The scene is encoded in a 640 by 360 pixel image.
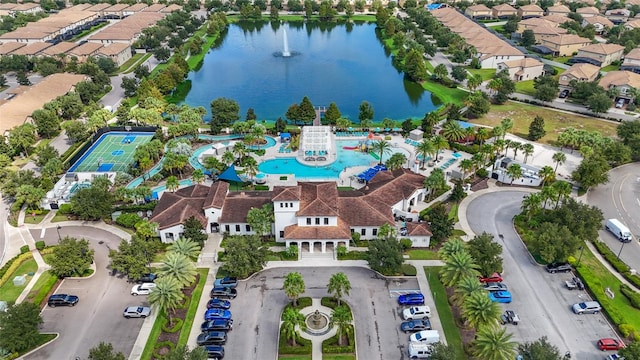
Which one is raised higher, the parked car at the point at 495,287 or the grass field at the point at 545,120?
the grass field at the point at 545,120

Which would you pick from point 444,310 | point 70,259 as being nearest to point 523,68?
point 444,310

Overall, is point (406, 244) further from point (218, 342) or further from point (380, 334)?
point (218, 342)

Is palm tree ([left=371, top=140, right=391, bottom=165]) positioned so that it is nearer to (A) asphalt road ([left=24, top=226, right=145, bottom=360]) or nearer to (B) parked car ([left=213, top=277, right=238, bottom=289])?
(B) parked car ([left=213, top=277, right=238, bottom=289])

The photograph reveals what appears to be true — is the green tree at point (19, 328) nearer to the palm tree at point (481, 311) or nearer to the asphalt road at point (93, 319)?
the asphalt road at point (93, 319)

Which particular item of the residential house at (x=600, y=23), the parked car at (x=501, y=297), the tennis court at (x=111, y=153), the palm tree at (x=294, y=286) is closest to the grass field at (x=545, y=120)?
the parked car at (x=501, y=297)

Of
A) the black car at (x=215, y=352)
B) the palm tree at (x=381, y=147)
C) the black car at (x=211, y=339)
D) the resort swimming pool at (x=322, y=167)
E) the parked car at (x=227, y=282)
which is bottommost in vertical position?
the black car at (x=215, y=352)

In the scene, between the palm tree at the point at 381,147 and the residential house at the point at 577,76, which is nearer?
the palm tree at the point at 381,147

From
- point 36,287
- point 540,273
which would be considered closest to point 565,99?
point 540,273

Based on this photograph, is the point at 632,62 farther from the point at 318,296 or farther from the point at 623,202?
the point at 318,296
